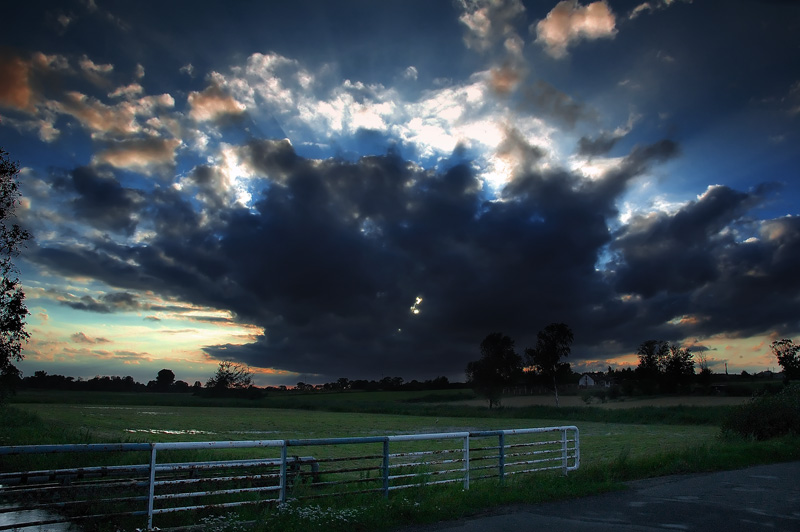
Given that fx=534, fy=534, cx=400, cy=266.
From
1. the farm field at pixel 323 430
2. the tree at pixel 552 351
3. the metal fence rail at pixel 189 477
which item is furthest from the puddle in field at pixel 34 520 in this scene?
the tree at pixel 552 351

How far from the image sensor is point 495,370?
339ft

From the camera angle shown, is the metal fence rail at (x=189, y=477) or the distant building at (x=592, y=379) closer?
the metal fence rail at (x=189, y=477)

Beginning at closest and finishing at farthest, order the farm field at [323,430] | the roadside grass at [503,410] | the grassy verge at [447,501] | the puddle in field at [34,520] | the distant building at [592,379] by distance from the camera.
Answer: the grassy verge at [447,501] < the puddle in field at [34,520] < the farm field at [323,430] < the roadside grass at [503,410] < the distant building at [592,379]

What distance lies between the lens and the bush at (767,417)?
81.9ft

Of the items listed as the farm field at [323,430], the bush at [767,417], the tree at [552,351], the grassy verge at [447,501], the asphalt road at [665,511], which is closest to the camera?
the grassy verge at [447,501]

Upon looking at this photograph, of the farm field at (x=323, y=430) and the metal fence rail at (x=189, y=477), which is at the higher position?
the metal fence rail at (x=189, y=477)

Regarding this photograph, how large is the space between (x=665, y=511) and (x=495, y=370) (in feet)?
314

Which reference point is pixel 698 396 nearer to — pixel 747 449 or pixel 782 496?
pixel 747 449

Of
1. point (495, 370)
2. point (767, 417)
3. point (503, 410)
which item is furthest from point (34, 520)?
point (495, 370)

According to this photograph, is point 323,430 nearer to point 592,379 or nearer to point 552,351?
point 552,351

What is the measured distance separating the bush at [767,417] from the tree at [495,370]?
77.2m

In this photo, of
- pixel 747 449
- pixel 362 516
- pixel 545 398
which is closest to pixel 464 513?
pixel 362 516

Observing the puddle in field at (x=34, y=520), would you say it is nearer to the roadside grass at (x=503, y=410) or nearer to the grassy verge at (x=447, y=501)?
the grassy verge at (x=447, y=501)

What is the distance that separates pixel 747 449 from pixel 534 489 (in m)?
12.4
